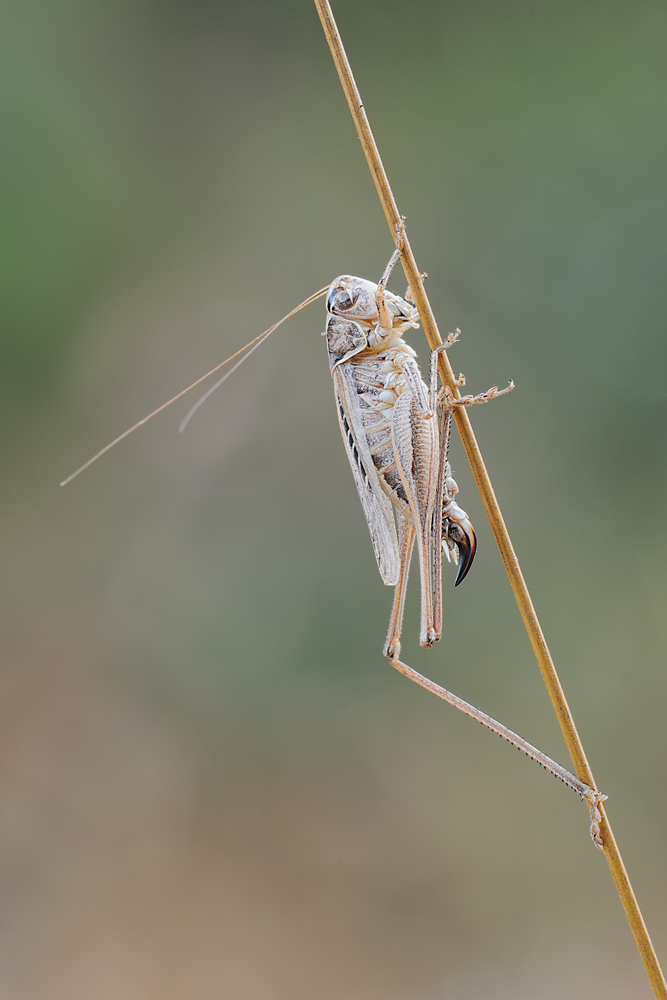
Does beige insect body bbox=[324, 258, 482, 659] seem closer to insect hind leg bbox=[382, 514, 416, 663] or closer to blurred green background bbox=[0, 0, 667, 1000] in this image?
insect hind leg bbox=[382, 514, 416, 663]

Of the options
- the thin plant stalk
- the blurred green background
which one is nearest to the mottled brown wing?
the thin plant stalk

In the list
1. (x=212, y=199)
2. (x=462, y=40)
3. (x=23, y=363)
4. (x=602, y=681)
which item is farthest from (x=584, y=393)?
(x=23, y=363)

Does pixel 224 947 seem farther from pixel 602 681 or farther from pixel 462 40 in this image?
pixel 462 40

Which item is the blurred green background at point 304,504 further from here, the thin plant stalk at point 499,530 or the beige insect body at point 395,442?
the thin plant stalk at point 499,530

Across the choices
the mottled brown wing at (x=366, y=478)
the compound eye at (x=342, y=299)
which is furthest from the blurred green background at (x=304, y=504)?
the compound eye at (x=342, y=299)

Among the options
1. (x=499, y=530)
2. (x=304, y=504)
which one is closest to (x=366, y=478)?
(x=499, y=530)

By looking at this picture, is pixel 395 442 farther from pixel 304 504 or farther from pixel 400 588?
pixel 304 504
